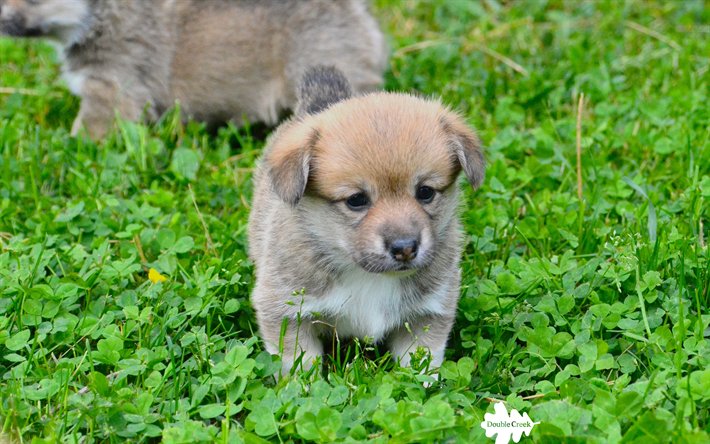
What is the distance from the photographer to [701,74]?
4.53 m

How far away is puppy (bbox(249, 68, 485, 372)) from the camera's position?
7.84ft

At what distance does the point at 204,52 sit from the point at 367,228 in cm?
264

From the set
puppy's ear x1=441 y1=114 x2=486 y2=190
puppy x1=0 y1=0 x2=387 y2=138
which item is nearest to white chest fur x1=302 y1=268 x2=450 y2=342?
puppy's ear x1=441 y1=114 x2=486 y2=190

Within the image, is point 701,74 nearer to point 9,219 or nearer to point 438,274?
point 438,274

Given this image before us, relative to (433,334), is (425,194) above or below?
above

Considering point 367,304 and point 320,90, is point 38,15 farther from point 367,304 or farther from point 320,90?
point 367,304

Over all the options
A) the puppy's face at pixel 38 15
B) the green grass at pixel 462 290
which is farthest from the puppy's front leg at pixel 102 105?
the puppy's face at pixel 38 15

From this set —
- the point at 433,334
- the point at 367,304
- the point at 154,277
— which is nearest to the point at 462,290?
the point at 433,334

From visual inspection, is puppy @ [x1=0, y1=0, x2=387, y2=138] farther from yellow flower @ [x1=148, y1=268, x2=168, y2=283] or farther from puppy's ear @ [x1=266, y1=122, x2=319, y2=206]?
puppy's ear @ [x1=266, y1=122, x2=319, y2=206]

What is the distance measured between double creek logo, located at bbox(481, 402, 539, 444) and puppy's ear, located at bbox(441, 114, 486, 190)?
0.71 meters

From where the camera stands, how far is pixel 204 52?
4.64m

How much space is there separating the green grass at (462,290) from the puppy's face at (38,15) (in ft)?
1.32

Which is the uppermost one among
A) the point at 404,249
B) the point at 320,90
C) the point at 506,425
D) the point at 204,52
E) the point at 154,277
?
the point at 320,90

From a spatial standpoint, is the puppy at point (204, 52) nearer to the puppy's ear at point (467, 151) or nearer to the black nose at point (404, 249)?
the puppy's ear at point (467, 151)
